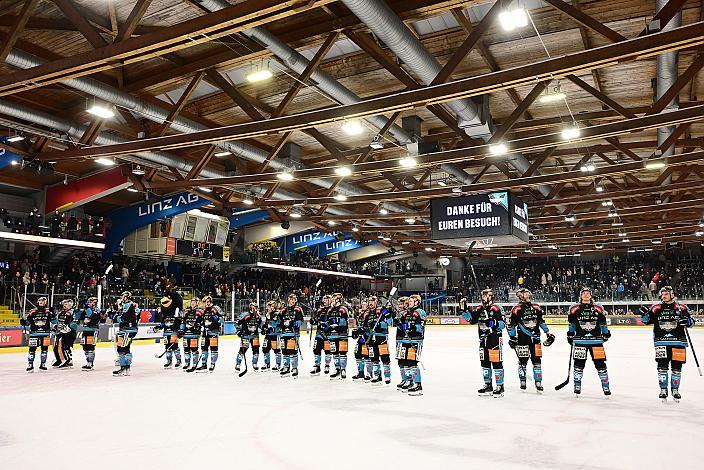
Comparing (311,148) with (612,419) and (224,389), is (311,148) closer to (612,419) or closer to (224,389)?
(224,389)

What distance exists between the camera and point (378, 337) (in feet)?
35.7

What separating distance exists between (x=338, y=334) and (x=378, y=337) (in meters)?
1.45

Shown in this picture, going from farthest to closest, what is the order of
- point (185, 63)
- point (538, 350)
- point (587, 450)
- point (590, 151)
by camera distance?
point (590, 151) < point (185, 63) < point (538, 350) < point (587, 450)

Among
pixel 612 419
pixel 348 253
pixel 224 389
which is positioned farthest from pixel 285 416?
pixel 348 253

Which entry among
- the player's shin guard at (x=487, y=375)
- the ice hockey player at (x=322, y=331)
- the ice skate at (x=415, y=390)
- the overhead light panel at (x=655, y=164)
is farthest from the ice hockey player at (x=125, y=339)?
the overhead light panel at (x=655, y=164)

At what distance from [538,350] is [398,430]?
4130 millimetres

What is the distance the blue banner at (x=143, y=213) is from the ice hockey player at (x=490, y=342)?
16856 millimetres

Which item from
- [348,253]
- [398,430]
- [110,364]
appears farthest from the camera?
[348,253]

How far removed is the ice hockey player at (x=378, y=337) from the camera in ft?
35.4

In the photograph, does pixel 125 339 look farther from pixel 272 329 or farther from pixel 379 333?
pixel 379 333

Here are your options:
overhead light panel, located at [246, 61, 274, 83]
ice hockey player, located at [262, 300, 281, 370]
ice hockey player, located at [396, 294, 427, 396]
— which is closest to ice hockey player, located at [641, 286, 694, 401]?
ice hockey player, located at [396, 294, 427, 396]

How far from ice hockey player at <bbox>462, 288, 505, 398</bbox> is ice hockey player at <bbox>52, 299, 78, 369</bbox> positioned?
1009cm

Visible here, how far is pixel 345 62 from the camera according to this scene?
11156 millimetres

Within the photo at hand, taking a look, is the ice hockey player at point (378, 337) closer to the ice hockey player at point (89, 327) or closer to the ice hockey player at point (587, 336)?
the ice hockey player at point (587, 336)
